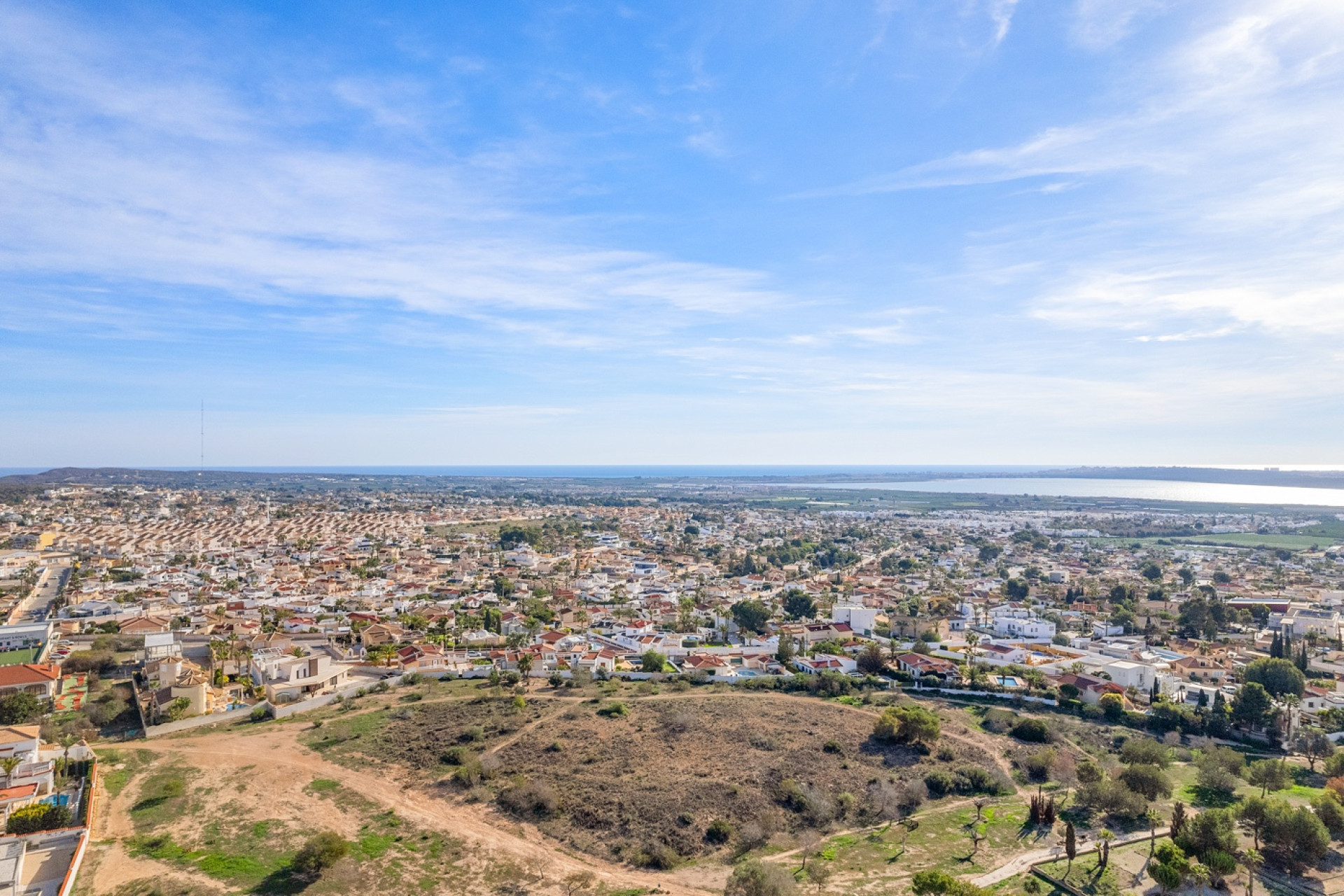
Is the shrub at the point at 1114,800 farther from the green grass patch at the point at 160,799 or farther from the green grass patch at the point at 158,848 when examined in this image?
the green grass patch at the point at 160,799

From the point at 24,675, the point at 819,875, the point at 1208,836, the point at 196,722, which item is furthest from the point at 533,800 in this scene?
the point at 24,675

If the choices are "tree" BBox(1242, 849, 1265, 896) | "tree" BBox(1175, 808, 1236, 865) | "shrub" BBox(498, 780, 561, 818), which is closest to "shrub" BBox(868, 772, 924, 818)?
"tree" BBox(1175, 808, 1236, 865)

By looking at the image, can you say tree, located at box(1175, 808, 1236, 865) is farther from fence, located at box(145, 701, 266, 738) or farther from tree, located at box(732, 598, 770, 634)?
fence, located at box(145, 701, 266, 738)

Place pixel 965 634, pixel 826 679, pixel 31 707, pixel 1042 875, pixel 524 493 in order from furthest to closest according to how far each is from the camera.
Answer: pixel 524 493 → pixel 965 634 → pixel 826 679 → pixel 31 707 → pixel 1042 875

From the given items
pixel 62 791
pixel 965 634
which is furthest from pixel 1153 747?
pixel 62 791

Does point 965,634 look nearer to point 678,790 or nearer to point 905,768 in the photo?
point 905,768

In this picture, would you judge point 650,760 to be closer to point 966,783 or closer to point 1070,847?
point 966,783
